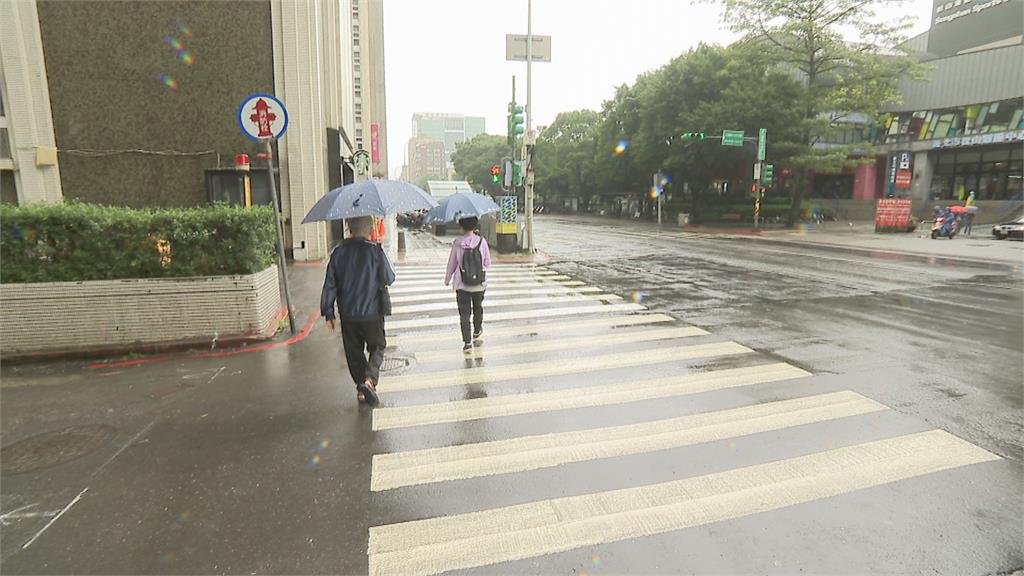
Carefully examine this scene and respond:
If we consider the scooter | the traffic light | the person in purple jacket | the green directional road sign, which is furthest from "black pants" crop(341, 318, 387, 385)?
the scooter

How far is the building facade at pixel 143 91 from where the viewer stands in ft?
43.4

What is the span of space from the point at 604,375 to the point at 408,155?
199 meters

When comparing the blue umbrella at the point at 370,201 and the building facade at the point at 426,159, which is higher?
the building facade at the point at 426,159

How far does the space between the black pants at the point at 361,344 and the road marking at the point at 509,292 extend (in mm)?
5370

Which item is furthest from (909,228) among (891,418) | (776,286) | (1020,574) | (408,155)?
(408,155)

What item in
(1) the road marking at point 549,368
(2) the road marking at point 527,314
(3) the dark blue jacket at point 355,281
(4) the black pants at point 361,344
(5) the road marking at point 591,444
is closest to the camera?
(5) the road marking at point 591,444

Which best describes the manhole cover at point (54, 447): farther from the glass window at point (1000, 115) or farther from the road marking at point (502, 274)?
the glass window at point (1000, 115)

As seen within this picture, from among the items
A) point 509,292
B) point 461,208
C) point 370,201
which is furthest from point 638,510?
point 509,292

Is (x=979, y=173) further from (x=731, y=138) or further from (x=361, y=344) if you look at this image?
(x=361, y=344)

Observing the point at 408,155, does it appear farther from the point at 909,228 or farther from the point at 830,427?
the point at 830,427

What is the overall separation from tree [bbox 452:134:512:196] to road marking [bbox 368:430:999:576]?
86978mm

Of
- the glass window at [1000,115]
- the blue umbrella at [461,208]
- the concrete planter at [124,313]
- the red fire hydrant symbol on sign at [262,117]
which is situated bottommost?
the concrete planter at [124,313]

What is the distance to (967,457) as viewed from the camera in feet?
13.4

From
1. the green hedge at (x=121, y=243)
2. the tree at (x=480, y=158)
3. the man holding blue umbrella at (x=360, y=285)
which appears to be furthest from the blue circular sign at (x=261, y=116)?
the tree at (x=480, y=158)
